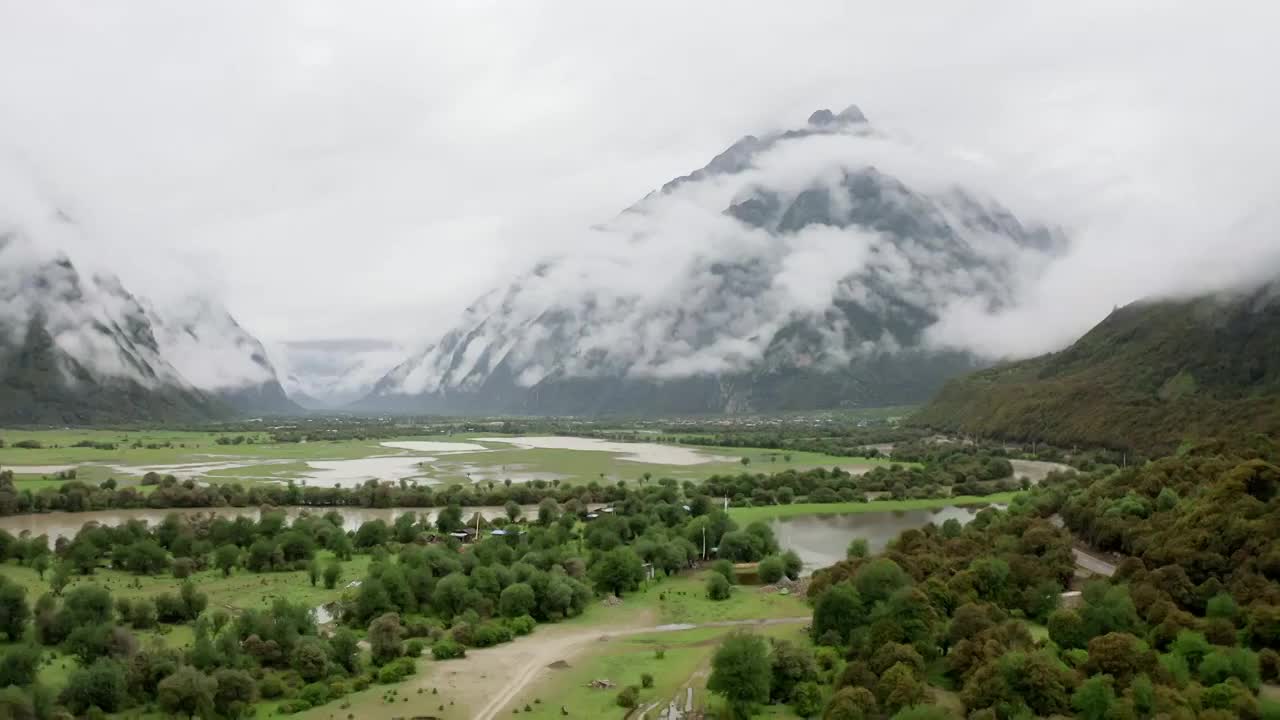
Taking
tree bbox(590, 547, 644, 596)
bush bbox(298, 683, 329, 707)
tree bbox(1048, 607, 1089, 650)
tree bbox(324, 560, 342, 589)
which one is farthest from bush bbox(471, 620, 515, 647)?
tree bbox(1048, 607, 1089, 650)

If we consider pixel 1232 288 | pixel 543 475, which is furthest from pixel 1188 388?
pixel 543 475

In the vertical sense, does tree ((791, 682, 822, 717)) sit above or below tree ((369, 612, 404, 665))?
below

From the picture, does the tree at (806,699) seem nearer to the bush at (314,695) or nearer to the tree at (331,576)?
the bush at (314,695)

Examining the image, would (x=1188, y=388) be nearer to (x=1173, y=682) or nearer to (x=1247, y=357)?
(x=1247, y=357)

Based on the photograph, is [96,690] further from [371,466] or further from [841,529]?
[371,466]

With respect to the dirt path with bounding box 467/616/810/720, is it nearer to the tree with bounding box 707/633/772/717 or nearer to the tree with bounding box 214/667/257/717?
the tree with bounding box 707/633/772/717

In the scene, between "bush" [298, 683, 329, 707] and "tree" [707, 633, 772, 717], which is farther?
"bush" [298, 683, 329, 707]
